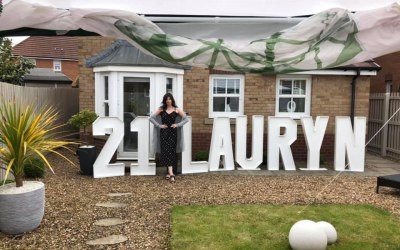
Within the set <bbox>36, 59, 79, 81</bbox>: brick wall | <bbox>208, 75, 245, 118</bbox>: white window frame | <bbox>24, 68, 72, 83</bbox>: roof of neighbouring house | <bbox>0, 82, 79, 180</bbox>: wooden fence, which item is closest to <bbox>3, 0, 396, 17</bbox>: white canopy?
<bbox>0, 82, 79, 180</bbox>: wooden fence

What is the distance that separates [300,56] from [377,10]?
0.44 metres

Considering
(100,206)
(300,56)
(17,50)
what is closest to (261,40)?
(300,56)

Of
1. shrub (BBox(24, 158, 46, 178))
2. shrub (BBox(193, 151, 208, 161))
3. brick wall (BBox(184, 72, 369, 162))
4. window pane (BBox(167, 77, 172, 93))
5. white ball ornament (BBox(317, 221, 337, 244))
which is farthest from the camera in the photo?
brick wall (BBox(184, 72, 369, 162))

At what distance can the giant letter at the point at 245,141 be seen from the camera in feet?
30.3

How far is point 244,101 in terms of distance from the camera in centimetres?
1095

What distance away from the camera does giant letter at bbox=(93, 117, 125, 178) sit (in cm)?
846

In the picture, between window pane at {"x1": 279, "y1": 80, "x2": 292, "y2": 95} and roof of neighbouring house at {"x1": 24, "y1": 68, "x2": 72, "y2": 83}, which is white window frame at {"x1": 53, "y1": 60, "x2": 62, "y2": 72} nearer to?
roof of neighbouring house at {"x1": 24, "y1": 68, "x2": 72, "y2": 83}

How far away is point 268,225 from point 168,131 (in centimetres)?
368

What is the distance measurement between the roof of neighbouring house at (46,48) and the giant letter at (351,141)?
30293 mm

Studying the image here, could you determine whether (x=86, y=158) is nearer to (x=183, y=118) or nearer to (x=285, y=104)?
(x=183, y=118)

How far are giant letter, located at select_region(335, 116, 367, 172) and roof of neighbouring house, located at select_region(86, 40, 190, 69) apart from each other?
413 cm

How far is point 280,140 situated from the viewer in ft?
30.9

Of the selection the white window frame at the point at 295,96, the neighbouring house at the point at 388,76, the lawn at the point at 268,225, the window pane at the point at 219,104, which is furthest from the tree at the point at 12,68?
the neighbouring house at the point at 388,76

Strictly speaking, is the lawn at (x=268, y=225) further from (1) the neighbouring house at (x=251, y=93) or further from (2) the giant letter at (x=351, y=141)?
(1) the neighbouring house at (x=251, y=93)
